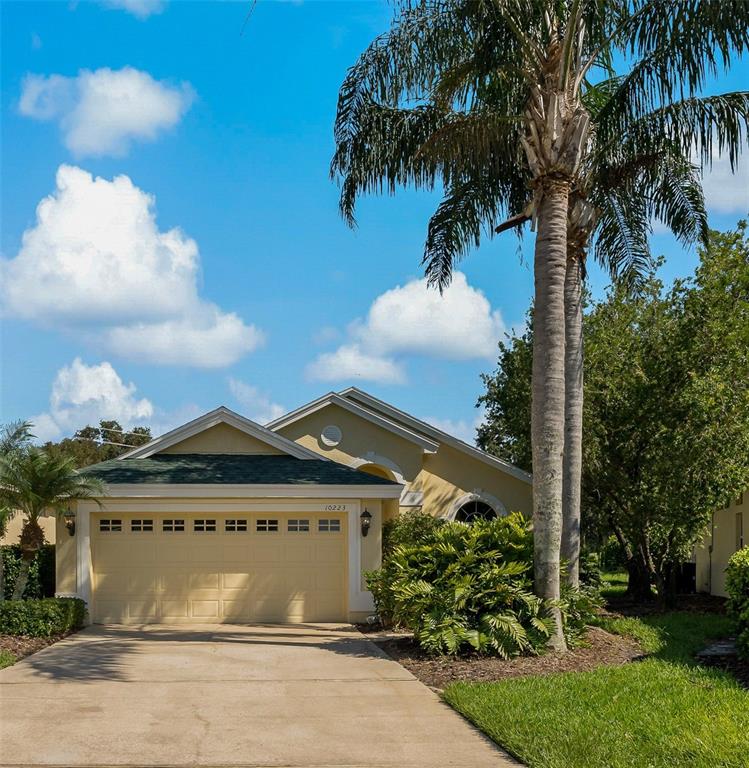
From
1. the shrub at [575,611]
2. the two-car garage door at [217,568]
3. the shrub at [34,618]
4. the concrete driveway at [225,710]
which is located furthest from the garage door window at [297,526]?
the shrub at [575,611]

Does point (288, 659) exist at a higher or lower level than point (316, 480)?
lower

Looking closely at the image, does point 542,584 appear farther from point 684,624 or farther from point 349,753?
point 349,753

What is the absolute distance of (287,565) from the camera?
1805 centimetres

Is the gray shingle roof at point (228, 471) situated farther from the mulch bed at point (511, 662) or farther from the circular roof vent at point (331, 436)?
the mulch bed at point (511, 662)

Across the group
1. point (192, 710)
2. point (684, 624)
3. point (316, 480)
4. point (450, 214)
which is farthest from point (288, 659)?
point (450, 214)

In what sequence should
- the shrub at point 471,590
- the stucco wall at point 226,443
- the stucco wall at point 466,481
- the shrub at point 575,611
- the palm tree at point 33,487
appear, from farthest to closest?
1. the stucco wall at point 466,481
2. the stucco wall at point 226,443
3. the palm tree at point 33,487
4. the shrub at point 575,611
5. the shrub at point 471,590

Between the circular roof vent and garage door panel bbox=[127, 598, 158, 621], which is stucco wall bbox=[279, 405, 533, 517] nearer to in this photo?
the circular roof vent

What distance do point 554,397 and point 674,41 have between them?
5.47 meters

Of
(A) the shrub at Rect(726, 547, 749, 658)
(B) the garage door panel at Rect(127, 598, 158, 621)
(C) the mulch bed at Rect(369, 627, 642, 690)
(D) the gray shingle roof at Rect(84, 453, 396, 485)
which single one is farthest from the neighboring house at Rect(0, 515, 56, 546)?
(A) the shrub at Rect(726, 547, 749, 658)

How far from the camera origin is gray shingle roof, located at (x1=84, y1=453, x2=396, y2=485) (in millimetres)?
17938

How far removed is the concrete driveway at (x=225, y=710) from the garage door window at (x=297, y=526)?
138 inches

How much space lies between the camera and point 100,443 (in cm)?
5659

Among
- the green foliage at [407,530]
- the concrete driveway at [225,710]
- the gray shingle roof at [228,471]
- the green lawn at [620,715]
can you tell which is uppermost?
the gray shingle roof at [228,471]

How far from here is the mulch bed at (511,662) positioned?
11852 mm
